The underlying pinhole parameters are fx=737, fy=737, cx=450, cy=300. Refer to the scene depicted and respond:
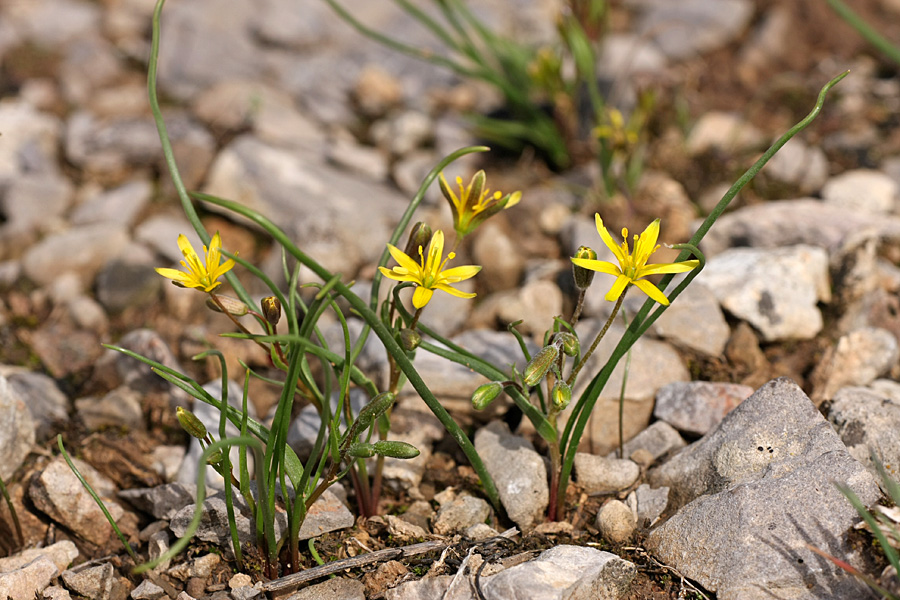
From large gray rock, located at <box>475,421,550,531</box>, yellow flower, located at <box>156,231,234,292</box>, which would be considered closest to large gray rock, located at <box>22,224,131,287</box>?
yellow flower, located at <box>156,231,234,292</box>

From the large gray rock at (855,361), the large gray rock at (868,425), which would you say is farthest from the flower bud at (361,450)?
the large gray rock at (855,361)

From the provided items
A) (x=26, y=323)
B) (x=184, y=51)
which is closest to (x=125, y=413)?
(x=26, y=323)

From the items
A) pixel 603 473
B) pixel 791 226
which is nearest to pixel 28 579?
pixel 603 473

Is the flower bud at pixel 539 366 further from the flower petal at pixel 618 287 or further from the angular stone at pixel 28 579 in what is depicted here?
the angular stone at pixel 28 579

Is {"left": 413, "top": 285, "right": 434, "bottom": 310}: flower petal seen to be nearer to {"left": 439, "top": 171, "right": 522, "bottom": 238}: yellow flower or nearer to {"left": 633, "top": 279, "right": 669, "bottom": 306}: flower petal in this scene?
{"left": 439, "top": 171, "right": 522, "bottom": 238}: yellow flower

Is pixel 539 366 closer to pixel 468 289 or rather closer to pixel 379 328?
pixel 379 328

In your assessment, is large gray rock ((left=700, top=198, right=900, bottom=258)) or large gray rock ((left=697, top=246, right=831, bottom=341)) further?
large gray rock ((left=700, top=198, right=900, bottom=258))

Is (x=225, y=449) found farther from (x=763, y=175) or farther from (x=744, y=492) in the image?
(x=763, y=175)
